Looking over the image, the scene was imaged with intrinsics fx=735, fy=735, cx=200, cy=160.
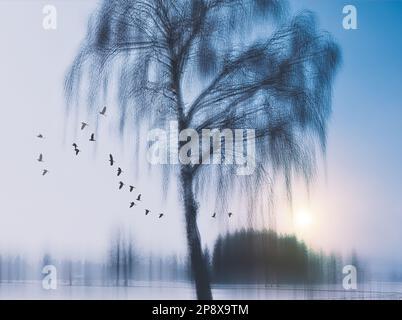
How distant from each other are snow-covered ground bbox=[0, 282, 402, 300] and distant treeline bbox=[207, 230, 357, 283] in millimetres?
54

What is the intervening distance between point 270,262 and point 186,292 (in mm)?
483

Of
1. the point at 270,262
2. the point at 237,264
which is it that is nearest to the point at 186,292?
the point at 237,264

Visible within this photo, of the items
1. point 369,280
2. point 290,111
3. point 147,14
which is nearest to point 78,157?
point 147,14

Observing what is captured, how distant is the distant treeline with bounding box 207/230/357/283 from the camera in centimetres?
397

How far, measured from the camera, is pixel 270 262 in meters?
3.99

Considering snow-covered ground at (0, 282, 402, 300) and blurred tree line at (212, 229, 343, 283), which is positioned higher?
blurred tree line at (212, 229, 343, 283)

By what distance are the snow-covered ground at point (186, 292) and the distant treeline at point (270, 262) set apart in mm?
54

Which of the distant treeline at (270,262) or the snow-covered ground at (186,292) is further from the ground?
the distant treeline at (270,262)

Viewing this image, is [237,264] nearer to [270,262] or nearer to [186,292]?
[270,262]

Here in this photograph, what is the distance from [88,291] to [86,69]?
1.22 meters

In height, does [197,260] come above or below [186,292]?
above

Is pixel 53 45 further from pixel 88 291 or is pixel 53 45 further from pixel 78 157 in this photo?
pixel 88 291

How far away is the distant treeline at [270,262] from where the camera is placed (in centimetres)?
397

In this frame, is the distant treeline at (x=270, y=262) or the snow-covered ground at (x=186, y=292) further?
the distant treeline at (x=270, y=262)
